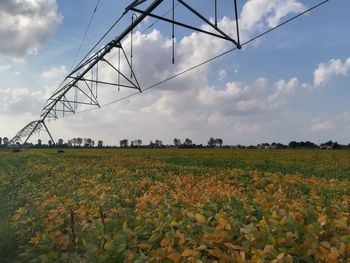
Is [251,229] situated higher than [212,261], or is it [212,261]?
[251,229]

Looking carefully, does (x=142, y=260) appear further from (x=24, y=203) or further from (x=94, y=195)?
(x=24, y=203)

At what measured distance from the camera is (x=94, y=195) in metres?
8.66

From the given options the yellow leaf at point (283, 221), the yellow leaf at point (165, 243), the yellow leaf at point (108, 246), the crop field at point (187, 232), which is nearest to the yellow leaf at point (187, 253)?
the crop field at point (187, 232)

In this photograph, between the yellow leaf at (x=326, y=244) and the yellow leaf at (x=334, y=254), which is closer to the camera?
the yellow leaf at (x=334, y=254)

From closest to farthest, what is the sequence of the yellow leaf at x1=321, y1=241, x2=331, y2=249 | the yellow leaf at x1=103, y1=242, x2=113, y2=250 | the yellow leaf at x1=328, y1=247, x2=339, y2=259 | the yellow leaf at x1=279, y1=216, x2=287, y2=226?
the yellow leaf at x1=328, y1=247, x2=339, y2=259
the yellow leaf at x1=321, y1=241, x2=331, y2=249
the yellow leaf at x1=279, y1=216, x2=287, y2=226
the yellow leaf at x1=103, y1=242, x2=113, y2=250

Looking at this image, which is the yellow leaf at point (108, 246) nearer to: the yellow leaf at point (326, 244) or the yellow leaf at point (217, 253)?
the yellow leaf at point (217, 253)

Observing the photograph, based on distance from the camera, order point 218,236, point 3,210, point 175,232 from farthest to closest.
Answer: point 3,210 → point 175,232 → point 218,236

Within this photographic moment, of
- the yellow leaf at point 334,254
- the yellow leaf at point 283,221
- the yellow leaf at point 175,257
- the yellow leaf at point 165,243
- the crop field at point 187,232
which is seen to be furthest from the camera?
the yellow leaf at point 165,243

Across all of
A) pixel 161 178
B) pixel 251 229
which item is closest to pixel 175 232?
pixel 251 229

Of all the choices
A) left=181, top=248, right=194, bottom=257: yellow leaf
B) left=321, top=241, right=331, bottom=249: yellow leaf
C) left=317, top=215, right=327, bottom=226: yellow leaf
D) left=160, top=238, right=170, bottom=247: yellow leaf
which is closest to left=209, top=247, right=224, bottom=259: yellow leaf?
left=181, top=248, right=194, bottom=257: yellow leaf

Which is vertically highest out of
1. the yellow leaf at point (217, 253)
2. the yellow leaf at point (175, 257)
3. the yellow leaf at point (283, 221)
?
the yellow leaf at point (283, 221)

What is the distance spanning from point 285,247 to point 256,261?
55cm

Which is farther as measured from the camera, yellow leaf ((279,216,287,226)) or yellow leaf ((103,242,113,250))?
yellow leaf ((103,242,113,250))

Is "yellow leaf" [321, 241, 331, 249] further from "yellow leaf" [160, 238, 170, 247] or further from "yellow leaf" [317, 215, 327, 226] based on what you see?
"yellow leaf" [160, 238, 170, 247]
